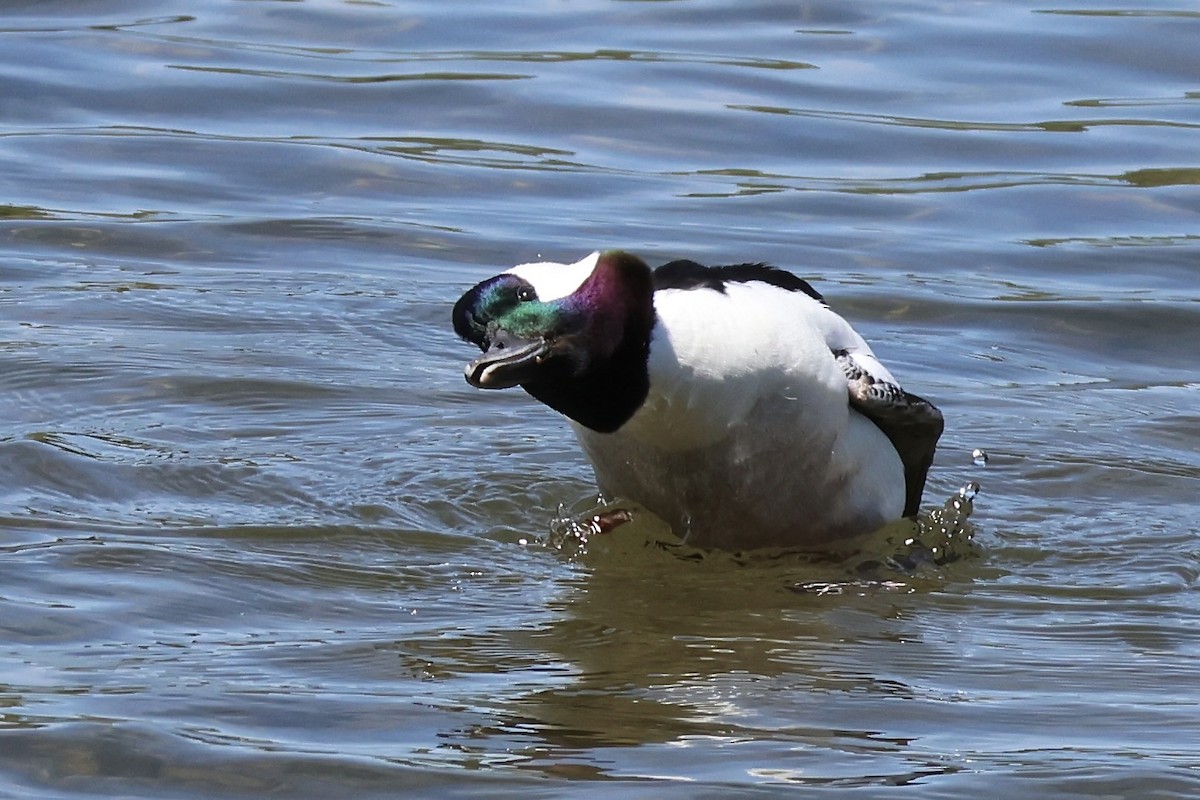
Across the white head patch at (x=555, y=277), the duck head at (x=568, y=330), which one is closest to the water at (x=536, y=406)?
the duck head at (x=568, y=330)

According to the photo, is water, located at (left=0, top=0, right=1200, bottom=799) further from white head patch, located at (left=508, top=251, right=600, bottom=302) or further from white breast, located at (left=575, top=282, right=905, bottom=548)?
white head patch, located at (left=508, top=251, right=600, bottom=302)

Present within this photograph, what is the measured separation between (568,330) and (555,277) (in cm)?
19

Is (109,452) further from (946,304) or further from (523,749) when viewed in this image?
(946,304)

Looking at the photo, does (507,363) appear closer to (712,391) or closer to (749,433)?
(712,391)

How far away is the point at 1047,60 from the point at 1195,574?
9.45 meters

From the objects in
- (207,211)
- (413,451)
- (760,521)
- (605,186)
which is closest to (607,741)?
(760,521)

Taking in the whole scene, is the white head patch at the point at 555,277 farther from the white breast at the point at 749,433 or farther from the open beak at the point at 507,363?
the white breast at the point at 749,433

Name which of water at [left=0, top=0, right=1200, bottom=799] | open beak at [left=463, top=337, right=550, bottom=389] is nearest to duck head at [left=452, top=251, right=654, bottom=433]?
open beak at [left=463, top=337, right=550, bottom=389]

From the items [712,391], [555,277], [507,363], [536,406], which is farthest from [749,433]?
[536,406]

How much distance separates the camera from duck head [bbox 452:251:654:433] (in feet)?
16.8

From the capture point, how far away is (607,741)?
453 centimetres

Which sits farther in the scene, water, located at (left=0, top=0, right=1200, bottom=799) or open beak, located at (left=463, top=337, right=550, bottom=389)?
open beak, located at (left=463, top=337, right=550, bottom=389)

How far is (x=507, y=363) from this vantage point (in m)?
5.01

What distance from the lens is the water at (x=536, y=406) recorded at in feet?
15.1
